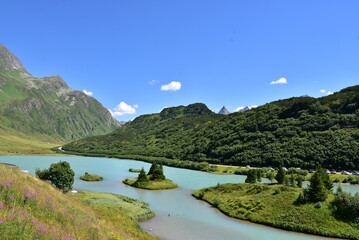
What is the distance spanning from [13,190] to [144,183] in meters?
78.3

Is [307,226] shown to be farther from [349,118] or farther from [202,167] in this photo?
[349,118]

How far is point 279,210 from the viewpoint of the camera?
192ft

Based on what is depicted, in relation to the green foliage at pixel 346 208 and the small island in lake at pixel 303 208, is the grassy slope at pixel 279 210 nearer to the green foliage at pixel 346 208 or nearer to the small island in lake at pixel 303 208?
the small island in lake at pixel 303 208

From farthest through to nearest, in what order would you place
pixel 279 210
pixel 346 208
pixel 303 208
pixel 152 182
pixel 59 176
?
pixel 152 182 < pixel 59 176 < pixel 279 210 < pixel 303 208 < pixel 346 208

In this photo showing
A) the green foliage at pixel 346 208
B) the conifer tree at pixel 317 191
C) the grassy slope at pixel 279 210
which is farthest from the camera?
the conifer tree at pixel 317 191

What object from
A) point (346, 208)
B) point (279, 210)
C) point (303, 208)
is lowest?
point (279, 210)

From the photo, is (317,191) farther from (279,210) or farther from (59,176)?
(59,176)

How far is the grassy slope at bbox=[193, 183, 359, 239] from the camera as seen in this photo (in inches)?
1987

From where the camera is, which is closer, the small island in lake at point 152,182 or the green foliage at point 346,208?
the green foliage at point 346,208

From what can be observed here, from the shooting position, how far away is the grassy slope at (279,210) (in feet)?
166

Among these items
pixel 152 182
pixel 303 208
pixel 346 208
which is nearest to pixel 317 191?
pixel 303 208

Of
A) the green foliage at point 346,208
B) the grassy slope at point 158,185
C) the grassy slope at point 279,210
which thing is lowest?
the grassy slope at point 158,185

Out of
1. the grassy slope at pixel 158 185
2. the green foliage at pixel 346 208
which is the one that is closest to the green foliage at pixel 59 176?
the grassy slope at pixel 158 185

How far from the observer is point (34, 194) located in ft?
80.5
